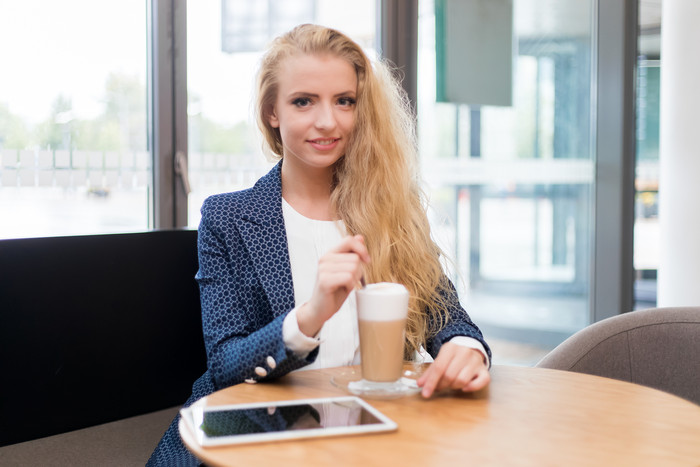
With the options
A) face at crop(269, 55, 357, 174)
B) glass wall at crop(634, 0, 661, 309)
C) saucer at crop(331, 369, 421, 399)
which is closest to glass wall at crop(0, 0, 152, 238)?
face at crop(269, 55, 357, 174)

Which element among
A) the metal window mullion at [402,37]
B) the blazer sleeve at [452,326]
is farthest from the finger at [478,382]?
the metal window mullion at [402,37]

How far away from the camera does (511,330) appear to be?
4.25 m

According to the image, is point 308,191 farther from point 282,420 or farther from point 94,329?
point 282,420

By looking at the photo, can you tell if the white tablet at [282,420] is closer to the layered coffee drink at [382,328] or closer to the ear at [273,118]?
the layered coffee drink at [382,328]

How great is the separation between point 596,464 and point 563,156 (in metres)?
3.36

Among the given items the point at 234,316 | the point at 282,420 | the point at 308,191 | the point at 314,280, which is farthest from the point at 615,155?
the point at 282,420

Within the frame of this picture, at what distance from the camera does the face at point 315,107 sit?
1599 mm

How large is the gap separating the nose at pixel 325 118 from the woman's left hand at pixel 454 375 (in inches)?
23.9

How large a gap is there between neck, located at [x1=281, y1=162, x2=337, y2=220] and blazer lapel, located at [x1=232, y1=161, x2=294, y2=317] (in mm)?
114

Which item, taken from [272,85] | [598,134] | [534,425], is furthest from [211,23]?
[598,134]

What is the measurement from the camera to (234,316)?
1.45 metres

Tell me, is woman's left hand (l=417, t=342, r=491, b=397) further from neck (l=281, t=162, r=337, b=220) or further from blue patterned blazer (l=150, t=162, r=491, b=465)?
neck (l=281, t=162, r=337, b=220)

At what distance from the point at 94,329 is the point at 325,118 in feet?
2.60

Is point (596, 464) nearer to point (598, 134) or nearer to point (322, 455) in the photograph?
point (322, 455)
